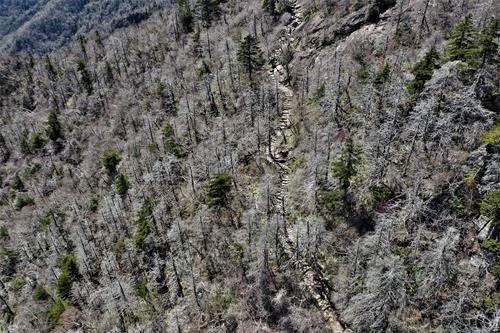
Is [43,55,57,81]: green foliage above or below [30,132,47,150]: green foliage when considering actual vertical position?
above

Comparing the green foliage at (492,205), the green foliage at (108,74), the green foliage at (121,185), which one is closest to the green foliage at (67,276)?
the green foliage at (121,185)

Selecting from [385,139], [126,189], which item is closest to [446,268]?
[385,139]

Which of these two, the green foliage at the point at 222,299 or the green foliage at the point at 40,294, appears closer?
the green foliage at the point at 222,299

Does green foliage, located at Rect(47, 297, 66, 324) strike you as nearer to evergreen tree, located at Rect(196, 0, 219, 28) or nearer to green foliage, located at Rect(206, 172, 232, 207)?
green foliage, located at Rect(206, 172, 232, 207)

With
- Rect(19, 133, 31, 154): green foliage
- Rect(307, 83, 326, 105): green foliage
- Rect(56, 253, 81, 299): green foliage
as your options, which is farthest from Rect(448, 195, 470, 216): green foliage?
Rect(19, 133, 31, 154): green foliage

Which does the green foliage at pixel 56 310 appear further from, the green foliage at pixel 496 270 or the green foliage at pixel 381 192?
the green foliage at pixel 496 270

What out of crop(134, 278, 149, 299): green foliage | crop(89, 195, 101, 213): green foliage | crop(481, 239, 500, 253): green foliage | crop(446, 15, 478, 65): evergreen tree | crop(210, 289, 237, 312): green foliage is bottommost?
crop(89, 195, 101, 213): green foliage
